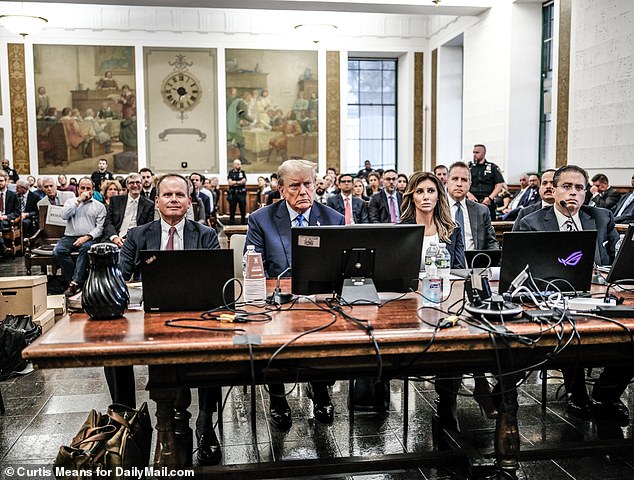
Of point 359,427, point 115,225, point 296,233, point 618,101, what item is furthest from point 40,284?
point 618,101

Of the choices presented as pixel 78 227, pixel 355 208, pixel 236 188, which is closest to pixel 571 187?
pixel 355 208

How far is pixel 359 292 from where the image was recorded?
2.67 metres

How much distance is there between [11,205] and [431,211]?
29.2ft

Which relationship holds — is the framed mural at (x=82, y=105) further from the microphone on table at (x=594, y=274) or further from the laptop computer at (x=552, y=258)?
the laptop computer at (x=552, y=258)

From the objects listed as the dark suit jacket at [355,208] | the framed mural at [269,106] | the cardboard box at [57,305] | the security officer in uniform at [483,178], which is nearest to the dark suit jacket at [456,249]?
the cardboard box at [57,305]

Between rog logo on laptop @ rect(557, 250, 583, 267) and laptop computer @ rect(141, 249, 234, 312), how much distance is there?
139cm

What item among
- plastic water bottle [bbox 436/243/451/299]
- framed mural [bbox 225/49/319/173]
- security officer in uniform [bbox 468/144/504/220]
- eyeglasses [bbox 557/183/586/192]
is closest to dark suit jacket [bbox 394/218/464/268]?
eyeglasses [bbox 557/183/586/192]

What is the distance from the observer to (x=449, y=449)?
293 cm

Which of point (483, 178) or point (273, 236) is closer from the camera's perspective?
point (273, 236)

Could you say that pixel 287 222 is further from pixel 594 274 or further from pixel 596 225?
pixel 596 225

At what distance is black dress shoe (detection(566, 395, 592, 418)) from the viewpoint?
361 centimetres

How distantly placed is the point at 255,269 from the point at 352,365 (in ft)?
2.43

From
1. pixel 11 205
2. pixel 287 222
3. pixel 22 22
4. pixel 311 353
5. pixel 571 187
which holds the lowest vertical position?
pixel 311 353

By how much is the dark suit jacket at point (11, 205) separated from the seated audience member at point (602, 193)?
8.92 metres
